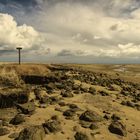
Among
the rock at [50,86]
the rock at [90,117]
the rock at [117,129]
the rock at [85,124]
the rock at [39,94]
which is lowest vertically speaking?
the rock at [117,129]

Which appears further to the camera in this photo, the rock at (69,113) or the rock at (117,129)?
the rock at (69,113)

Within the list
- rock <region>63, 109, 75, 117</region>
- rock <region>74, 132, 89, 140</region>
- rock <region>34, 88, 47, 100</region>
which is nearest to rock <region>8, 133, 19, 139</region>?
rock <region>74, 132, 89, 140</region>

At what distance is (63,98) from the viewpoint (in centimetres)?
2830

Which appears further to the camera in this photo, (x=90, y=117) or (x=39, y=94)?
(x=39, y=94)

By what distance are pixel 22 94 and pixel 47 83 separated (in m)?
11.8

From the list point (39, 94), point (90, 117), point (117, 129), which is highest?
point (39, 94)

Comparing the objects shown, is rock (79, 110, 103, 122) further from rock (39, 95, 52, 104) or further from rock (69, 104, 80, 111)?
rock (39, 95, 52, 104)

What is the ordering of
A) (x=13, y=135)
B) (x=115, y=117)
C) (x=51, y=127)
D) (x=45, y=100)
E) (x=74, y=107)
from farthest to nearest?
1. (x=45, y=100)
2. (x=74, y=107)
3. (x=115, y=117)
4. (x=51, y=127)
5. (x=13, y=135)

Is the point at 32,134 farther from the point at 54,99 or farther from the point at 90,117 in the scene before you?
the point at 54,99

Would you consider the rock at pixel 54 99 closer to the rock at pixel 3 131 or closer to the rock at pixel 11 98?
the rock at pixel 11 98

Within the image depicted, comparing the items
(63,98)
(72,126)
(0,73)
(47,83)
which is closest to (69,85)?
(47,83)

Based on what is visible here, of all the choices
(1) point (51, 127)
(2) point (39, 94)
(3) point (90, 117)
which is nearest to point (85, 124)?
(3) point (90, 117)

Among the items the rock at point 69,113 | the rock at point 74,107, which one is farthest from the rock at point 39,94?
the rock at point 69,113

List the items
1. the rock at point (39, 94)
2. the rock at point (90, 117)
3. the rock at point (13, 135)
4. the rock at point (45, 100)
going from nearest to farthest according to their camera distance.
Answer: the rock at point (13, 135)
the rock at point (90, 117)
the rock at point (45, 100)
the rock at point (39, 94)
